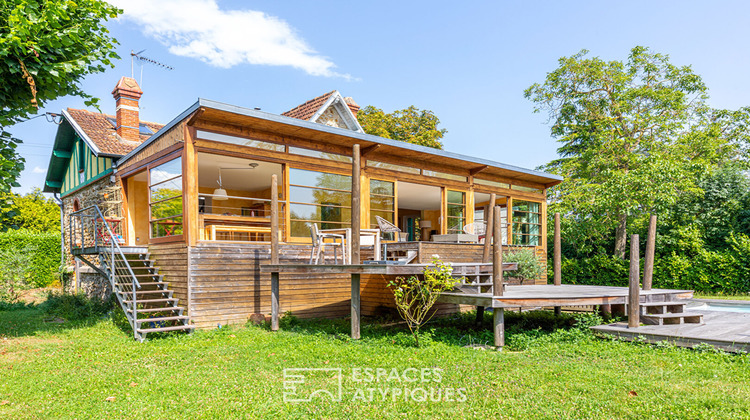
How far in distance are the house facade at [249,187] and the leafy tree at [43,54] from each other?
173 cm

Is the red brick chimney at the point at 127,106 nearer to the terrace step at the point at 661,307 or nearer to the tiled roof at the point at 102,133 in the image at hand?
the tiled roof at the point at 102,133

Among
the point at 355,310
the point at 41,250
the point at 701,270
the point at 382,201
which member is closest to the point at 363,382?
the point at 355,310

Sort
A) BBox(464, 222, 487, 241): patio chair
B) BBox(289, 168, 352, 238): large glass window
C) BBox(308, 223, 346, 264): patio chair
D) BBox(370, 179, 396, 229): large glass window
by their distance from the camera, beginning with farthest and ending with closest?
BBox(464, 222, 487, 241): patio chair → BBox(370, 179, 396, 229): large glass window → BBox(289, 168, 352, 238): large glass window → BBox(308, 223, 346, 264): patio chair

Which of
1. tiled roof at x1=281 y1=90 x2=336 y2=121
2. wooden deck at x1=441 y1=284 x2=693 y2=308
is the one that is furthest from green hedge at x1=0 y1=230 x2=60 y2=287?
wooden deck at x1=441 y1=284 x2=693 y2=308

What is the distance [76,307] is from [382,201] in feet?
25.3

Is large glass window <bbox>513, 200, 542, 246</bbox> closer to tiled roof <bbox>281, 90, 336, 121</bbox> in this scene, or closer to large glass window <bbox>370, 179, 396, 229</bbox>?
large glass window <bbox>370, 179, 396, 229</bbox>

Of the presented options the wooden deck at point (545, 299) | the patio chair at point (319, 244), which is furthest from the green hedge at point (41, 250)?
the wooden deck at point (545, 299)

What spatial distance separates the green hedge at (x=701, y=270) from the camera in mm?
14641

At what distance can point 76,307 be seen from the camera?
11.4 meters

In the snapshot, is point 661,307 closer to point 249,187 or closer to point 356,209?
point 356,209

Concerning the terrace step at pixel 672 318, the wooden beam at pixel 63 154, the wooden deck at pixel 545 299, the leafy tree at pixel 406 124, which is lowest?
the terrace step at pixel 672 318

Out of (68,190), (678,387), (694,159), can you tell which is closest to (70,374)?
(678,387)

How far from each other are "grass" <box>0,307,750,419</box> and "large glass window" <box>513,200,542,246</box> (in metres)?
6.95

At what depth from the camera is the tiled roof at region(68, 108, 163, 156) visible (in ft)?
42.4
